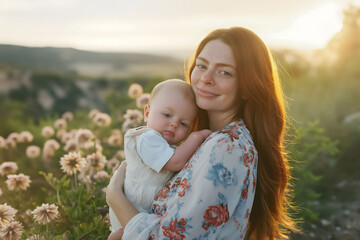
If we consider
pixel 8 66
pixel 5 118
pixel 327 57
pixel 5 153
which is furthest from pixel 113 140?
pixel 327 57

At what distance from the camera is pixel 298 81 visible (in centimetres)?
1013

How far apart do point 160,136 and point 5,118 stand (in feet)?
17.1

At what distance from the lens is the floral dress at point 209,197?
5.79 feet

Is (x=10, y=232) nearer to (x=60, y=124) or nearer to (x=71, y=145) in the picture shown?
(x=71, y=145)

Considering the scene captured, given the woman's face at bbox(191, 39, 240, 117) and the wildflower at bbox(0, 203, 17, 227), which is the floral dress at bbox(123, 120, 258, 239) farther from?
the wildflower at bbox(0, 203, 17, 227)

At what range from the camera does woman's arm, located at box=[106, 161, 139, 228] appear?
203 centimetres

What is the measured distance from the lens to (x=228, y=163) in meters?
1.82

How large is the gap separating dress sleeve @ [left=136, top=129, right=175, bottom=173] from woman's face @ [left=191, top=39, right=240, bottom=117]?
38 centimetres

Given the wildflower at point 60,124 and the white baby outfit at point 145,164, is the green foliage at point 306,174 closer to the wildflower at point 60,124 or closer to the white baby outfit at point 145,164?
the white baby outfit at point 145,164

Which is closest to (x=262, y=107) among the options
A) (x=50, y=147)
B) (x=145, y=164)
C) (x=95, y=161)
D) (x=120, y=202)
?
(x=145, y=164)

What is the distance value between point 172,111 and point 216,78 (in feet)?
1.14

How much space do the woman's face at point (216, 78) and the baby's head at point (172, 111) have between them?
0.08 m

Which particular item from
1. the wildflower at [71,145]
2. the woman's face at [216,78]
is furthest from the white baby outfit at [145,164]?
the wildflower at [71,145]

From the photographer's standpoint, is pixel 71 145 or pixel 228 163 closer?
pixel 228 163
